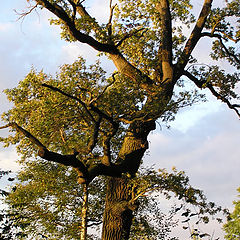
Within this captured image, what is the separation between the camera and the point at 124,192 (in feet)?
46.0

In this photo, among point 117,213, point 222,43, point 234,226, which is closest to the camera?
point 117,213

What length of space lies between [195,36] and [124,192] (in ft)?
30.3

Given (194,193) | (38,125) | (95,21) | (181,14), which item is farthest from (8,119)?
(181,14)

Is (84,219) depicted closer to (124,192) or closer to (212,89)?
(124,192)

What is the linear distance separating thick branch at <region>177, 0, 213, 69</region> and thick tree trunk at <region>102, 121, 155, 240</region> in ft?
14.1

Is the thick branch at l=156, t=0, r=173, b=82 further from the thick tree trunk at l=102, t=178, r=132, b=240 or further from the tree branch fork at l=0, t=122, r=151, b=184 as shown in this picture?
the thick tree trunk at l=102, t=178, r=132, b=240

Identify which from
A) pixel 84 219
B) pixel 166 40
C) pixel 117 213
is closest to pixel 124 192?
pixel 117 213

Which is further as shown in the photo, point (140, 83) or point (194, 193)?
point (140, 83)

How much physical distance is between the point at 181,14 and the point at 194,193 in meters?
10.9

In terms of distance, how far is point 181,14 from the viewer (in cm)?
1984

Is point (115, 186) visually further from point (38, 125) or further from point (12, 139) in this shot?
point (12, 139)

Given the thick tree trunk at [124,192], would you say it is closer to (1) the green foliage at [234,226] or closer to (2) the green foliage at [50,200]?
(2) the green foliage at [50,200]

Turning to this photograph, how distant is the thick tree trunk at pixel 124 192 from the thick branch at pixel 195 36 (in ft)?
14.1

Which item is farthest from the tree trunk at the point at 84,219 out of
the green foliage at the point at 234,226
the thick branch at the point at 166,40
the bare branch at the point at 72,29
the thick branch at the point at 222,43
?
the green foliage at the point at 234,226
